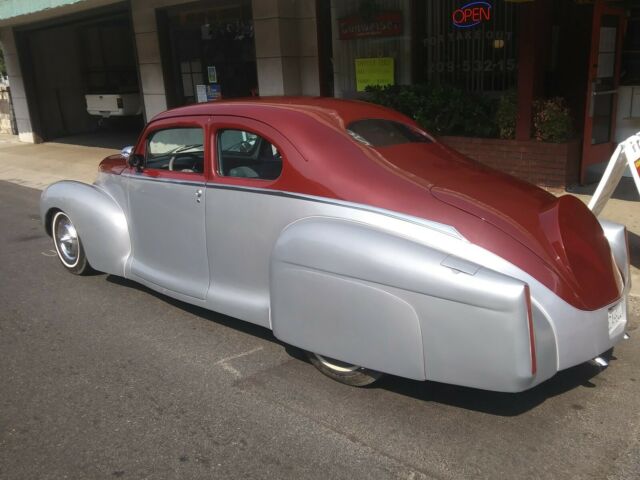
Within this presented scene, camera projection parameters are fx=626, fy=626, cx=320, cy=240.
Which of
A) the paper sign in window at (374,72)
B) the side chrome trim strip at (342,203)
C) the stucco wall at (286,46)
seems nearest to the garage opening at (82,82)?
the stucco wall at (286,46)

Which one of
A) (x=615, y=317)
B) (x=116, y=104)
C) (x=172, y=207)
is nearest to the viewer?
(x=615, y=317)

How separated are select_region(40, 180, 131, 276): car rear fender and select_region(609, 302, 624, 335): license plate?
3626 millimetres

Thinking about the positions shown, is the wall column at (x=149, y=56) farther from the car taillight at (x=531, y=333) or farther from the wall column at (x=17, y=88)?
the car taillight at (x=531, y=333)

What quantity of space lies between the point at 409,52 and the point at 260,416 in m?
7.86

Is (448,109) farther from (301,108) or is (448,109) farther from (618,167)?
(301,108)

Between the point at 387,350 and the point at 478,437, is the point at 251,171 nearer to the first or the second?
the point at 387,350

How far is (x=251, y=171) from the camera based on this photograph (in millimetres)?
4199

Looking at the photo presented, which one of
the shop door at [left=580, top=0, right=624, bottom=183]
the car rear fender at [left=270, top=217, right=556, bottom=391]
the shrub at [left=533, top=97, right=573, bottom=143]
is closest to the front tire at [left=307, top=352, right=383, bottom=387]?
the car rear fender at [left=270, top=217, right=556, bottom=391]

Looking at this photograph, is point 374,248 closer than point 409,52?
Yes

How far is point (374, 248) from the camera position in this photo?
10.8 feet

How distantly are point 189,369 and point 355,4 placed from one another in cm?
815

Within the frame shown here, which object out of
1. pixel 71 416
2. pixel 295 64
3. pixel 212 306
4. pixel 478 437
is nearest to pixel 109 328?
pixel 212 306

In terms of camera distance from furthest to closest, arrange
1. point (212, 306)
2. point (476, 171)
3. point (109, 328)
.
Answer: point (109, 328) → point (212, 306) → point (476, 171)

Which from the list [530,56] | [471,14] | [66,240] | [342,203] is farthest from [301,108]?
[471,14]
